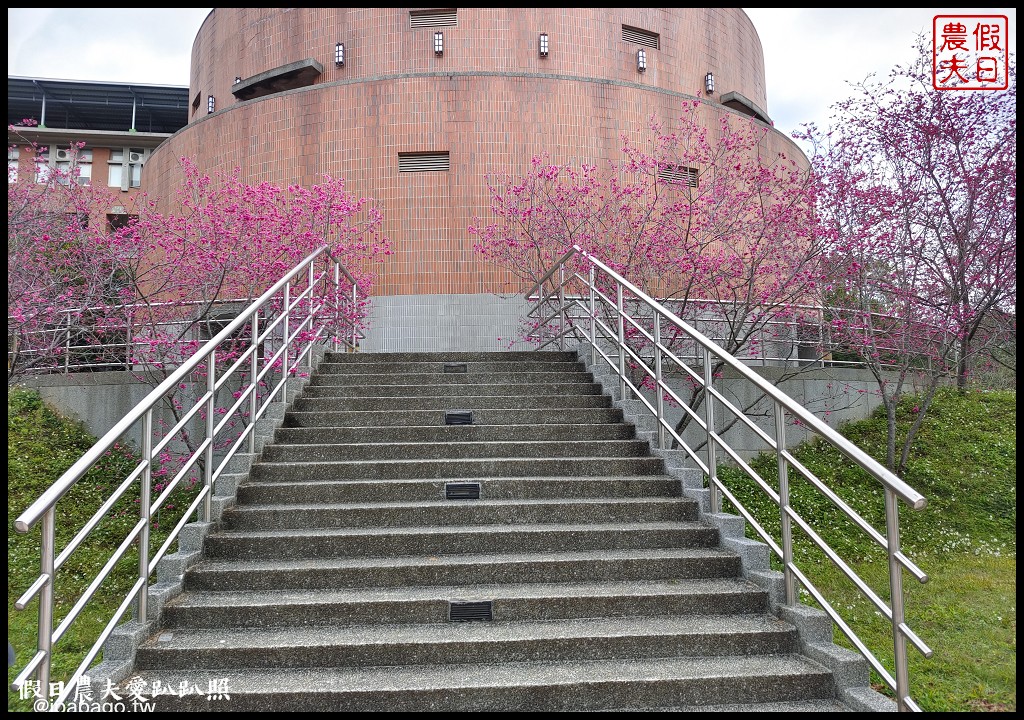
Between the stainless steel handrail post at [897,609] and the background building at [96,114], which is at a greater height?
the background building at [96,114]

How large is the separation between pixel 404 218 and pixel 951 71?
765 cm

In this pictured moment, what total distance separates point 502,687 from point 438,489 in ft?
5.63

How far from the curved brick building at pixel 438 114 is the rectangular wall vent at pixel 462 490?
6483 mm

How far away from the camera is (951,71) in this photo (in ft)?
24.7

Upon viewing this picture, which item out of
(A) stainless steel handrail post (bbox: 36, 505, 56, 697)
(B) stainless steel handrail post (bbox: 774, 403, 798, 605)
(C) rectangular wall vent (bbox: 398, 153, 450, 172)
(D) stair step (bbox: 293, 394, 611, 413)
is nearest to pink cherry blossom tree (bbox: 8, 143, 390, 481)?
(D) stair step (bbox: 293, 394, 611, 413)

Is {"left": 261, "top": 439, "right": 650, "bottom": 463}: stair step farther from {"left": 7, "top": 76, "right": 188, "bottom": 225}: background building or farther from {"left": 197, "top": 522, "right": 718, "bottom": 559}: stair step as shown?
{"left": 7, "top": 76, "right": 188, "bottom": 225}: background building

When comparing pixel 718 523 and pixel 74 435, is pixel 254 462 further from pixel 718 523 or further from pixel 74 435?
pixel 74 435

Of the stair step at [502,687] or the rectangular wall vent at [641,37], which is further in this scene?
the rectangular wall vent at [641,37]

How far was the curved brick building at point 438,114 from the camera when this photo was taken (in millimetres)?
11000

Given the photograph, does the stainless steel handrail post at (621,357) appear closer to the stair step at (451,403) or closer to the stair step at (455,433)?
the stair step at (451,403)

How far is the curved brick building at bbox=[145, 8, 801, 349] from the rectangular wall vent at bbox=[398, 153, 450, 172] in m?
0.02

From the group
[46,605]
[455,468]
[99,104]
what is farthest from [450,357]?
[99,104]

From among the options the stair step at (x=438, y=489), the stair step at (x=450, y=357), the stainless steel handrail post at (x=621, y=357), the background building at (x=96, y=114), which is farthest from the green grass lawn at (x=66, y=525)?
the background building at (x=96, y=114)

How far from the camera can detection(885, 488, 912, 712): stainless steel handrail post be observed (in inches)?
100
